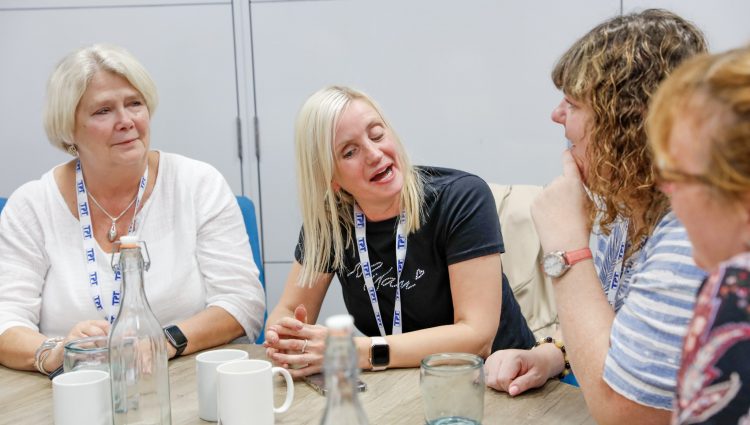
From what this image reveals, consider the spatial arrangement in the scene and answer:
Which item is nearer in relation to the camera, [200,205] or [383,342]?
[383,342]

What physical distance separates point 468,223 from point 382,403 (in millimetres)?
635

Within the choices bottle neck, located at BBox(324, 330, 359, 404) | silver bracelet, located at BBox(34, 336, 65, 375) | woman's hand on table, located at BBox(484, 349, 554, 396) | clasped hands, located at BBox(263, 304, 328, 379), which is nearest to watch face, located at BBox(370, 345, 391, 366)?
clasped hands, located at BBox(263, 304, 328, 379)

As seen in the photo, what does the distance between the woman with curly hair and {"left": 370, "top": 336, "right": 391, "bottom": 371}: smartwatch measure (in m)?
0.23

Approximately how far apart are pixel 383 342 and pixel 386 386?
0.12m

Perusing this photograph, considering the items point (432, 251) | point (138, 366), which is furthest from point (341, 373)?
point (432, 251)

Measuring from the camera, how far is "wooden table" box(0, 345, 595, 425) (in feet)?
4.43

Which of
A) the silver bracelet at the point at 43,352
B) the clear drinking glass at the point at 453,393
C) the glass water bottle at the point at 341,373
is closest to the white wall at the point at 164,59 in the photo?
the silver bracelet at the point at 43,352

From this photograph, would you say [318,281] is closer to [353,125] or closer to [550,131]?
[353,125]

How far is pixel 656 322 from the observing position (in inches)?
44.7

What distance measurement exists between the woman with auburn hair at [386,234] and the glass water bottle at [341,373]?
105 centimetres

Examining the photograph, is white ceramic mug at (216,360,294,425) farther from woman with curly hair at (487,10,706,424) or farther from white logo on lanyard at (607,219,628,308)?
white logo on lanyard at (607,219,628,308)

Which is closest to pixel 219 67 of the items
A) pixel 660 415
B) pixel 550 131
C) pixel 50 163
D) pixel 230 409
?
pixel 50 163

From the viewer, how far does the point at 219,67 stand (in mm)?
3283

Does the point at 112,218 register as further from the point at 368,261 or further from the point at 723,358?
the point at 723,358
